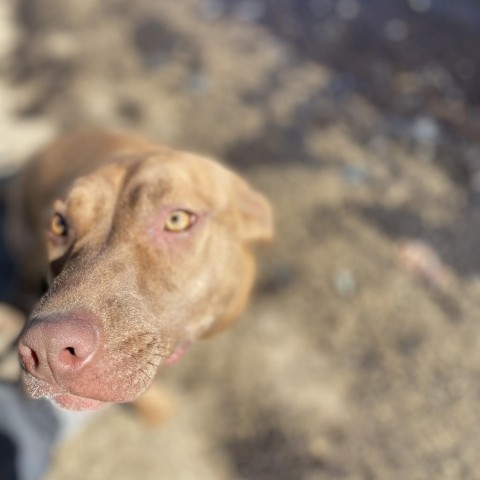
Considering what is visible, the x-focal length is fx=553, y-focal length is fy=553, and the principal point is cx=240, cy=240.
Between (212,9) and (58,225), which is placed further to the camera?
(212,9)

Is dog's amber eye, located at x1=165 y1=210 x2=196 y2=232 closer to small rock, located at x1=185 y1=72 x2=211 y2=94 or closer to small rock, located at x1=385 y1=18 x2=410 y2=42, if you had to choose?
small rock, located at x1=185 y1=72 x2=211 y2=94

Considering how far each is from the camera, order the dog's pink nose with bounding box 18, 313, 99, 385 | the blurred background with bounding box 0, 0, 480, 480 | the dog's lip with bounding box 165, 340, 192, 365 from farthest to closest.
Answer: the blurred background with bounding box 0, 0, 480, 480, the dog's lip with bounding box 165, 340, 192, 365, the dog's pink nose with bounding box 18, 313, 99, 385

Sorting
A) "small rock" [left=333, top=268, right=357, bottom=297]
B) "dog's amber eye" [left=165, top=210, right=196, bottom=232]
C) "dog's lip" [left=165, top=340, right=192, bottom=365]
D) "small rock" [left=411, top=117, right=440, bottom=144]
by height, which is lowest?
"small rock" [left=333, top=268, right=357, bottom=297]

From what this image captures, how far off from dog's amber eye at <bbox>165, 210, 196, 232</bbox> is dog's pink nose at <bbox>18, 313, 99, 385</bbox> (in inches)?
25.3

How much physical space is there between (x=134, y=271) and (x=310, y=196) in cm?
262

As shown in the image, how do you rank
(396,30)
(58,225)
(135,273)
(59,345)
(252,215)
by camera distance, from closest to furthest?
(59,345)
(135,273)
(58,225)
(252,215)
(396,30)

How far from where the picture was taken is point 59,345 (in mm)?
1736

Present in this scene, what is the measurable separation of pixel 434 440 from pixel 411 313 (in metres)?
0.86

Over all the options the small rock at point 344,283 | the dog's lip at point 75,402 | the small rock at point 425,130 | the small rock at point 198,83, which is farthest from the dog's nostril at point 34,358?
the small rock at point 198,83

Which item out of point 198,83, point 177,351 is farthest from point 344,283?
point 198,83

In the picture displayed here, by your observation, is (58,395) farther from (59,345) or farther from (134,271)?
(134,271)

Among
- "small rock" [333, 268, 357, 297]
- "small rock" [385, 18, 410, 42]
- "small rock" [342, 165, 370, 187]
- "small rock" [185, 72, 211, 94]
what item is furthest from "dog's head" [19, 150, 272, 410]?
"small rock" [385, 18, 410, 42]

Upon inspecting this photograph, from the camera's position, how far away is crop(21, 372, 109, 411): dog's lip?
1847mm

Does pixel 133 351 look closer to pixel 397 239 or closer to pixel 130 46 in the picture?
pixel 397 239
